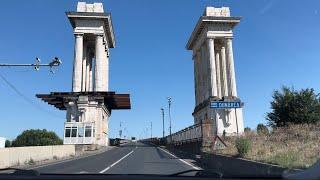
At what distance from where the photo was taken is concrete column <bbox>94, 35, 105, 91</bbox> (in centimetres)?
8081

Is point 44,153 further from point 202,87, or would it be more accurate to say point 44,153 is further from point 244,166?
point 202,87

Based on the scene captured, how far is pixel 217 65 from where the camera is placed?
3388 inches

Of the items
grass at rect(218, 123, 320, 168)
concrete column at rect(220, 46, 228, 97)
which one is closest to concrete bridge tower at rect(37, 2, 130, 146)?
concrete column at rect(220, 46, 228, 97)

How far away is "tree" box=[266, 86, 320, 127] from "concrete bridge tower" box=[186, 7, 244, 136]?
48.6 ft

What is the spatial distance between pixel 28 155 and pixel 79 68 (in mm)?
46127

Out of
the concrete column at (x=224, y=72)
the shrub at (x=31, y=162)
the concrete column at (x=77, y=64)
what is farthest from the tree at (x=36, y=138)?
the shrub at (x=31, y=162)

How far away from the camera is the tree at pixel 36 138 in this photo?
102750mm

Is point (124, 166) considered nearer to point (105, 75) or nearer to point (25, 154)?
point (25, 154)

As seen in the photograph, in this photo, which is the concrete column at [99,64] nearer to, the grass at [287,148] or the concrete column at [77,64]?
the concrete column at [77,64]

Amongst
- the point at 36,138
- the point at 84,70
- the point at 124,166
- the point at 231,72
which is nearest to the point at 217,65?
the point at 231,72

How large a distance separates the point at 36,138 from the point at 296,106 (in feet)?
218

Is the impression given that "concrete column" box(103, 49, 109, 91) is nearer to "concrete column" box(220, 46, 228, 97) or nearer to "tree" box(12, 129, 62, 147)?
"tree" box(12, 129, 62, 147)

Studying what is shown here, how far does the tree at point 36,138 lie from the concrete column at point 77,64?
27.5m

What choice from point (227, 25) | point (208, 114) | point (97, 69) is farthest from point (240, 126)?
point (97, 69)
